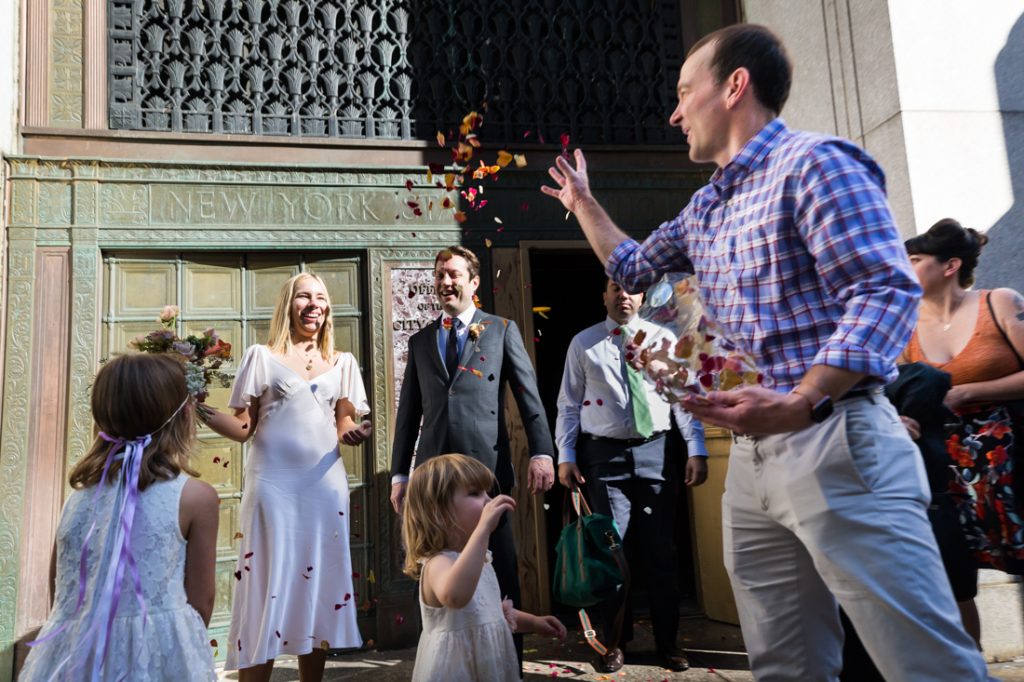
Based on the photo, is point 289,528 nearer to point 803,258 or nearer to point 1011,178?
point 803,258

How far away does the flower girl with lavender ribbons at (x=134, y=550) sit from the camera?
2.12m

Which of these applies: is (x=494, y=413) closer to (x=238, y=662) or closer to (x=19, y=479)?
(x=238, y=662)

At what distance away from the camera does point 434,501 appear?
101 inches

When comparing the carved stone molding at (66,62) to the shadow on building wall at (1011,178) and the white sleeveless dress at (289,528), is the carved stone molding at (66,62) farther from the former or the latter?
the shadow on building wall at (1011,178)

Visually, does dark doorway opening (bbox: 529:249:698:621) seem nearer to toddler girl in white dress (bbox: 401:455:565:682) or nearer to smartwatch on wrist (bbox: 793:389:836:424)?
toddler girl in white dress (bbox: 401:455:565:682)

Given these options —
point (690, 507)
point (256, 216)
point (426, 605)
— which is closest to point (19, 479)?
point (256, 216)

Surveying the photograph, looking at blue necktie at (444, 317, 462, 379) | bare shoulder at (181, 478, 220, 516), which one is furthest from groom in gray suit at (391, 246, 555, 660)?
bare shoulder at (181, 478, 220, 516)

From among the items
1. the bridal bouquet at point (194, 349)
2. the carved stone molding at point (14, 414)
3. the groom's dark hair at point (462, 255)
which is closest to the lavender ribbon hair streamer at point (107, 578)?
the bridal bouquet at point (194, 349)

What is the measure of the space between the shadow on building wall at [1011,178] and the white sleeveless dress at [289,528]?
3.74 m

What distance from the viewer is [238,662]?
144 inches

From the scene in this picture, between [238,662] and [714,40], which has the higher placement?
[714,40]

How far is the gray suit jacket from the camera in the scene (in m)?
4.01

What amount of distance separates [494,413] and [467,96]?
10.9 ft

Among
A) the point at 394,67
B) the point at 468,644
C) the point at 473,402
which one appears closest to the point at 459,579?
the point at 468,644
